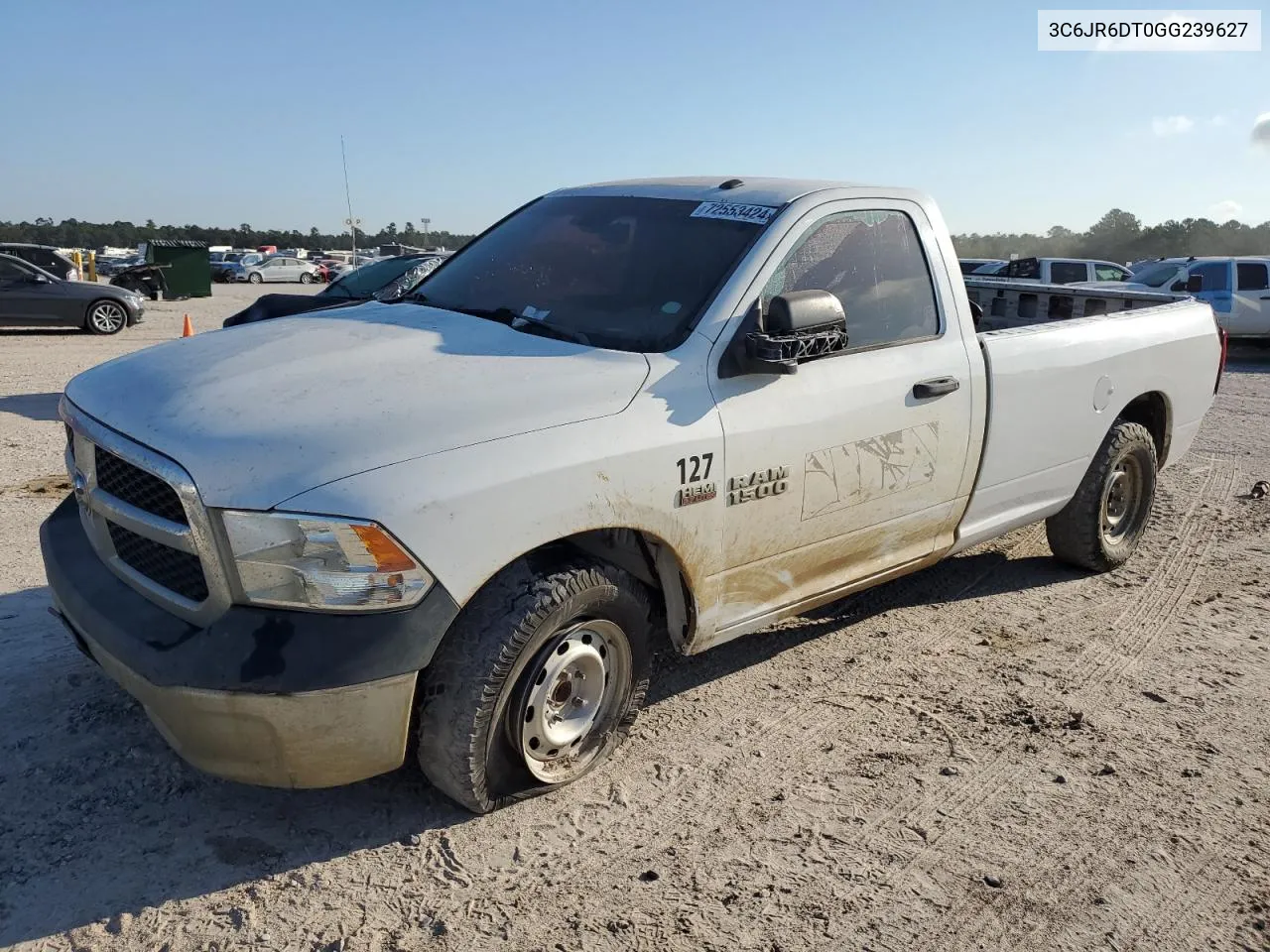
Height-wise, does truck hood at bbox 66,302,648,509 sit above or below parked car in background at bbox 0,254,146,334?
below

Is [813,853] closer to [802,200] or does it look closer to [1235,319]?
[802,200]

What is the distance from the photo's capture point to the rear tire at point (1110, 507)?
5.32m

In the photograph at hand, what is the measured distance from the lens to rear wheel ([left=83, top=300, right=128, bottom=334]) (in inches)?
655

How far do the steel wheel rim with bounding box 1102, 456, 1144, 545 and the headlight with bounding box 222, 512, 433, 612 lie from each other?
171 inches

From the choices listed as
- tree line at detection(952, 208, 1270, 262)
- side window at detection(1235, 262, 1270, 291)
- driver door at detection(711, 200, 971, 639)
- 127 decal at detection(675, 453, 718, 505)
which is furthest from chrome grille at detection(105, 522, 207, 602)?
tree line at detection(952, 208, 1270, 262)

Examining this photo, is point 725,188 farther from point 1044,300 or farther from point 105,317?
point 105,317

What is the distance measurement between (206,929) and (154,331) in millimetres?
18130

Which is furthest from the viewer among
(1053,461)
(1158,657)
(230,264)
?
(230,264)

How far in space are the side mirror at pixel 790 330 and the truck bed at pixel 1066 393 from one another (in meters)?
1.24

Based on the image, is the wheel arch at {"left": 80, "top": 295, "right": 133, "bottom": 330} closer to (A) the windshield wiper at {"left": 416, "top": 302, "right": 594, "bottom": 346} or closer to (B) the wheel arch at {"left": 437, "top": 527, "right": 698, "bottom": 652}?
(A) the windshield wiper at {"left": 416, "top": 302, "right": 594, "bottom": 346}

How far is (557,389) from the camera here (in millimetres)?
3051

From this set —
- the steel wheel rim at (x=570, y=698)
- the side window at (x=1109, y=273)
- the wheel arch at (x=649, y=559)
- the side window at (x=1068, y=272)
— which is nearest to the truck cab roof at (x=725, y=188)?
the wheel arch at (x=649, y=559)

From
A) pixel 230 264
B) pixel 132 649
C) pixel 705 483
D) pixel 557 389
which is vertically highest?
pixel 230 264

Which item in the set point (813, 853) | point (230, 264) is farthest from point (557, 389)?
point (230, 264)
